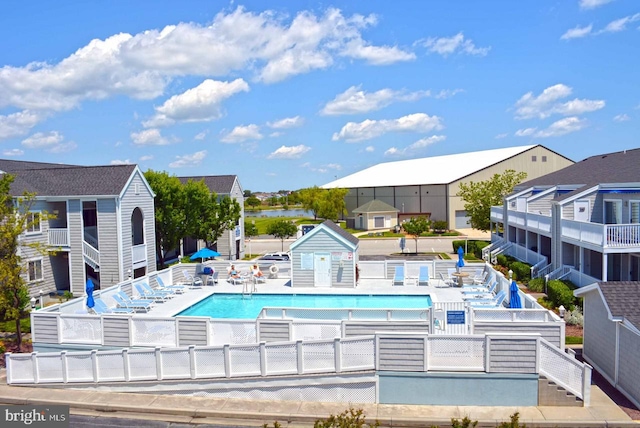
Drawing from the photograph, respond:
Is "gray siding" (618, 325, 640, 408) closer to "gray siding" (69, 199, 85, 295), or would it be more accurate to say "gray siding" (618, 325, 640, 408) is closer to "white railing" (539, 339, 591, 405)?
"white railing" (539, 339, 591, 405)

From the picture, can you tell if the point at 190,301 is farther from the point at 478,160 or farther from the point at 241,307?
the point at 478,160

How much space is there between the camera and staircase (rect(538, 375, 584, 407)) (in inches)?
499

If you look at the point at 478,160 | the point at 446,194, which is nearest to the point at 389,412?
the point at 446,194

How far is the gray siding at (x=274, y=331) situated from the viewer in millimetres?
14867

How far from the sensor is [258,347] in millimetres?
13875

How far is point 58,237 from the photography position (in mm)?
27641

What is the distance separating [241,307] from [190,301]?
7.49 feet

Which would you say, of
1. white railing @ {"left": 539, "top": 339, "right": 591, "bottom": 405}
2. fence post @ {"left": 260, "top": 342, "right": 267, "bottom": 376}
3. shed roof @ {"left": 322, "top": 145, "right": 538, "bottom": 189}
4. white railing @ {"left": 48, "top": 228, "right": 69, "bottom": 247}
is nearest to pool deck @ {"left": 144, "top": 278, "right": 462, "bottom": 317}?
white railing @ {"left": 48, "top": 228, "right": 69, "bottom": 247}

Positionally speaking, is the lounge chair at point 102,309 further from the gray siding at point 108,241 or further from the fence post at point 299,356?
the fence post at point 299,356

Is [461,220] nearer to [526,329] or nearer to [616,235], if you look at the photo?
[616,235]

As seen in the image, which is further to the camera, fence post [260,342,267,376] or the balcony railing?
the balcony railing

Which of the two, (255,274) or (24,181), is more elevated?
(24,181)

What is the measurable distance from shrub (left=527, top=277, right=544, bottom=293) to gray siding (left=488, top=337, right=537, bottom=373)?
1370cm

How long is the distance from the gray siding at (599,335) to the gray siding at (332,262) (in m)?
11.8
